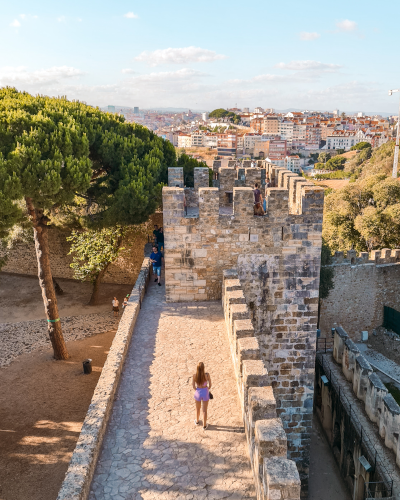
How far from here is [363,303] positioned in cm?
1806

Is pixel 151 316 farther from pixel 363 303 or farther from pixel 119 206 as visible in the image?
pixel 363 303

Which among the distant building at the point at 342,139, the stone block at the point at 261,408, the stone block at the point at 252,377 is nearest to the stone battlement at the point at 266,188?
the stone block at the point at 252,377

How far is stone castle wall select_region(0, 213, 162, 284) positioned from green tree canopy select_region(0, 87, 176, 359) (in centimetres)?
227

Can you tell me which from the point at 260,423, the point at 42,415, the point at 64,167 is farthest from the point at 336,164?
the point at 260,423

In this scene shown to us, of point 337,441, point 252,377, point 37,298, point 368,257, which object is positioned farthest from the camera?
point 368,257

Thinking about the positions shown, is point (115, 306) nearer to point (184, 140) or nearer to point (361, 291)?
point (361, 291)

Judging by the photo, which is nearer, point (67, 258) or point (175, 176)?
point (175, 176)

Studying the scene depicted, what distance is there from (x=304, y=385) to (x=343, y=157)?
73549mm

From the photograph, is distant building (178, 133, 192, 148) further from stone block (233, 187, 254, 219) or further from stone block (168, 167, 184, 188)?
stone block (233, 187, 254, 219)

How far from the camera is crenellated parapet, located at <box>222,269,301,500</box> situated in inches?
150

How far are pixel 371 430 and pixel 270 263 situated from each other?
4837 millimetres

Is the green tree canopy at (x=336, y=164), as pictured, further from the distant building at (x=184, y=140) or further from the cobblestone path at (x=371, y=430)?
the cobblestone path at (x=371, y=430)

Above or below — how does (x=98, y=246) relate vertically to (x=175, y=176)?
below

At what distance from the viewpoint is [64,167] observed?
1092cm
